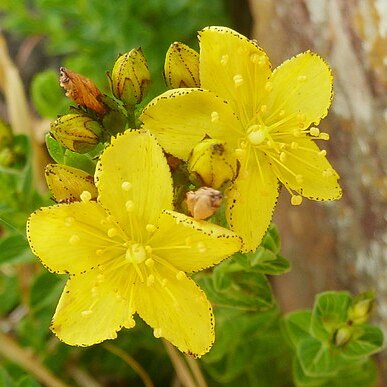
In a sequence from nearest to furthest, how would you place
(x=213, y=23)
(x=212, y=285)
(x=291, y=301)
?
(x=212, y=285) < (x=291, y=301) < (x=213, y=23)

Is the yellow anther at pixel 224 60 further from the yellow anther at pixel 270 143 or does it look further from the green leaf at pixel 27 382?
the green leaf at pixel 27 382

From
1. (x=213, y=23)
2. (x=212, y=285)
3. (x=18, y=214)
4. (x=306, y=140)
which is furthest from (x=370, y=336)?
(x=213, y=23)

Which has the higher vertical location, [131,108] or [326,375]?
[131,108]

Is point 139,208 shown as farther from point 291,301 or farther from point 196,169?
point 291,301

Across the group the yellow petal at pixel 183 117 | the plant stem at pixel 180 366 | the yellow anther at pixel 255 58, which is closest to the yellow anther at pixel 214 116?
the yellow petal at pixel 183 117

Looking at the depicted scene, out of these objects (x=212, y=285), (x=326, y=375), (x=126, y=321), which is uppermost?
(x=126, y=321)

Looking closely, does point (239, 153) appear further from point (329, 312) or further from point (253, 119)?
point (329, 312)
